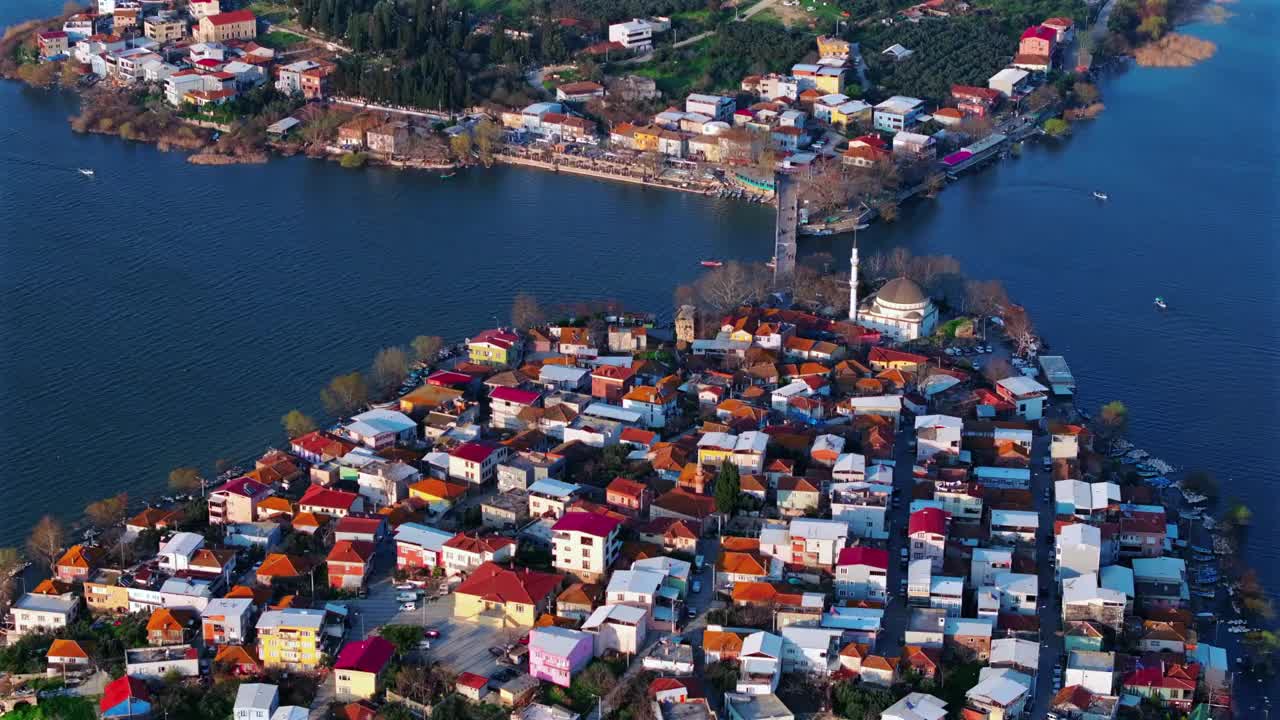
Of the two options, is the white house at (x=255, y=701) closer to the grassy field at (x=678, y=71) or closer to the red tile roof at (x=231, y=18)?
the grassy field at (x=678, y=71)

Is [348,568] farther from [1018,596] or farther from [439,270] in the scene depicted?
[439,270]

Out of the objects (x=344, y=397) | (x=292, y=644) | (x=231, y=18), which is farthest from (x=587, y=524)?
(x=231, y=18)

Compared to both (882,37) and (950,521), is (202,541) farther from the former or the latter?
(882,37)

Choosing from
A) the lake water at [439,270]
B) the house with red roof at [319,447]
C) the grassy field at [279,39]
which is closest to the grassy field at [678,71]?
the lake water at [439,270]

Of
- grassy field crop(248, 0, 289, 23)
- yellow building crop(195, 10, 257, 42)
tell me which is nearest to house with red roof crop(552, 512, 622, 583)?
yellow building crop(195, 10, 257, 42)

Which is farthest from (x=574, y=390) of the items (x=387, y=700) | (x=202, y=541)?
(x=387, y=700)
